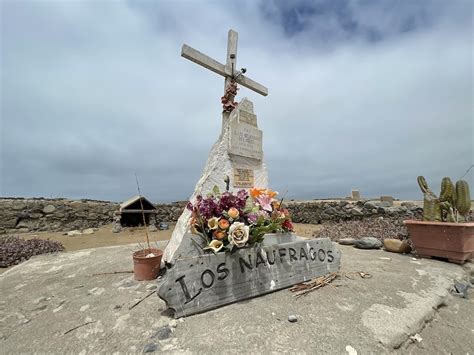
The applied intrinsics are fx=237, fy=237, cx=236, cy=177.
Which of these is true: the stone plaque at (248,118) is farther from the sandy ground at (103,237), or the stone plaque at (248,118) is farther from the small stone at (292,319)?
the sandy ground at (103,237)

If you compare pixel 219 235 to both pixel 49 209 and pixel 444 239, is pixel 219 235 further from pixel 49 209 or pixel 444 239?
pixel 49 209

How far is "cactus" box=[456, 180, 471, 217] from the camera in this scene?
12.5 ft

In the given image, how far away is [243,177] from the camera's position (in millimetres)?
3898

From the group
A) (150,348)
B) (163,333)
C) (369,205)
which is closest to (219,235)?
(163,333)

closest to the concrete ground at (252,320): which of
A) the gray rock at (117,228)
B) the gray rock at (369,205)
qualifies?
the gray rock at (369,205)

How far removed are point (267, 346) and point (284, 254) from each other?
44.5 inches

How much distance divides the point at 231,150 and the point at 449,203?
12.2ft

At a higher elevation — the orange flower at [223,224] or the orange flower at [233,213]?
the orange flower at [233,213]

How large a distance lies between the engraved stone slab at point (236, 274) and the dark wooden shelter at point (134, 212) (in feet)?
29.8

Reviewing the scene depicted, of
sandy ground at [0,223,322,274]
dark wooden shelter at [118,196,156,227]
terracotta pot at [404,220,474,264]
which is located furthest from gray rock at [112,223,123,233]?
terracotta pot at [404,220,474,264]

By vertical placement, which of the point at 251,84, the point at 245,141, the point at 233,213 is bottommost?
the point at 233,213

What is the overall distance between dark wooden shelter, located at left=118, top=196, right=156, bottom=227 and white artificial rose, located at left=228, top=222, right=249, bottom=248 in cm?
910

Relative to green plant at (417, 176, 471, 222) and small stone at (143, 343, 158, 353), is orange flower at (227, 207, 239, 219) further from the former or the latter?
green plant at (417, 176, 471, 222)

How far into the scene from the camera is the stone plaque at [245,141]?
381 centimetres
